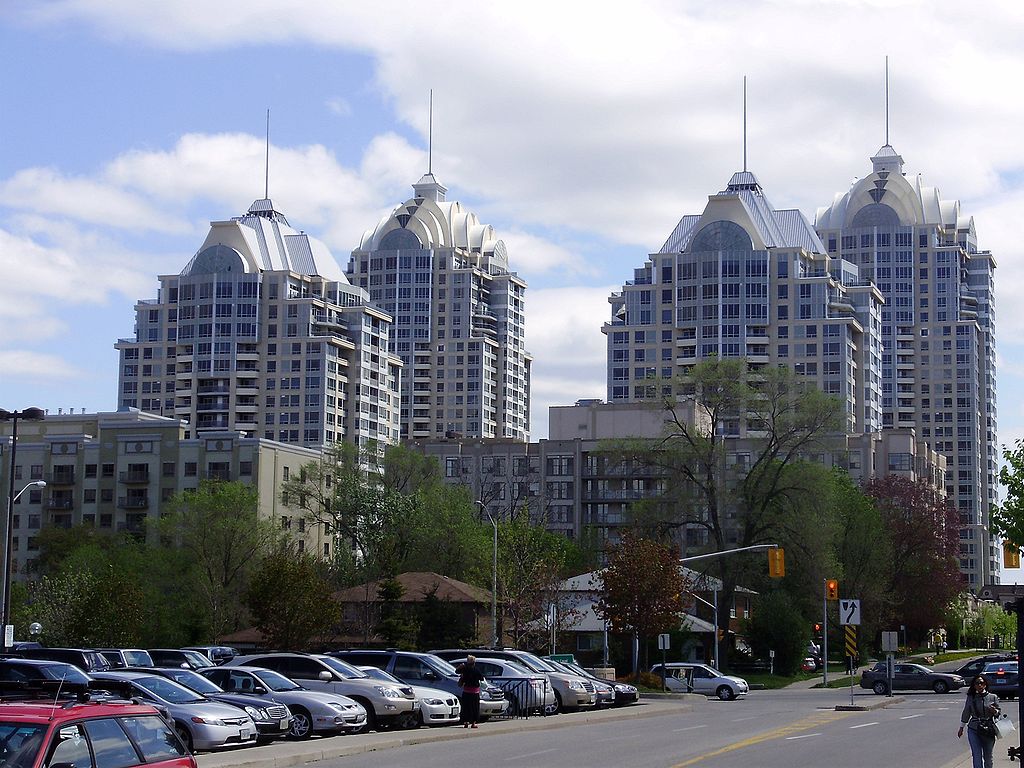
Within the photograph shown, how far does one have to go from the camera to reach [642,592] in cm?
5819

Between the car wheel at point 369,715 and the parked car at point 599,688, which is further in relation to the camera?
the parked car at point 599,688

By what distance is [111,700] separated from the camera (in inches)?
527

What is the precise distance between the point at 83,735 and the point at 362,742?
16.4m

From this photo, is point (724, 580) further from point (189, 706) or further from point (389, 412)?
point (389, 412)

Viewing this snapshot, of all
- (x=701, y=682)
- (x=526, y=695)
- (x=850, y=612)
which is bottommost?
(x=701, y=682)

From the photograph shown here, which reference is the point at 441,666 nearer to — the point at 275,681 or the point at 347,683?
the point at 347,683

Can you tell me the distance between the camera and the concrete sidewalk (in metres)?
23.9

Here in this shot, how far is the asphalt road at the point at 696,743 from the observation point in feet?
80.1

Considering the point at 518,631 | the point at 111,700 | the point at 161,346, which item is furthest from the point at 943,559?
the point at 161,346

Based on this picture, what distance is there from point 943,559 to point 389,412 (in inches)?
4252

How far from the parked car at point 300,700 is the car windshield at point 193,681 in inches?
33.0

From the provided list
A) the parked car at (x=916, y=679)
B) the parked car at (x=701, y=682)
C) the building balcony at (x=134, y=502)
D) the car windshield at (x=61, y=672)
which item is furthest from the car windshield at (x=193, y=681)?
the building balcony at (x=134, y=502)

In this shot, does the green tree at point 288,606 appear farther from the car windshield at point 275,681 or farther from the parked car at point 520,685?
the car windshield at point 275,681

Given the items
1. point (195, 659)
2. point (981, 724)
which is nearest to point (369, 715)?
point (195, 659)
